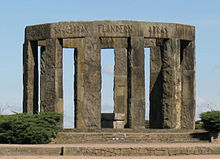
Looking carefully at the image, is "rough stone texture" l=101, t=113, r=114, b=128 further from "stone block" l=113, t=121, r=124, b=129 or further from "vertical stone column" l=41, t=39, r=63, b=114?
"vertical stone column" l=41, t=39, r=63, b=114

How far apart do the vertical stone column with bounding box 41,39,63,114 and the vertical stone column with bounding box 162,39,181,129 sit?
4.44 metres

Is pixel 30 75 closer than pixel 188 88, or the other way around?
pixel 188 88

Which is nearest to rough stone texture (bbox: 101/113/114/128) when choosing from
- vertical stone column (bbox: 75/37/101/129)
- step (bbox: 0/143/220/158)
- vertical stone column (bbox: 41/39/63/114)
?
vertical stone column (bbox: 41/39/63/114)

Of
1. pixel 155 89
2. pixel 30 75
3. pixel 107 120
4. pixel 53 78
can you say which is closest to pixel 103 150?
pixel 53 78

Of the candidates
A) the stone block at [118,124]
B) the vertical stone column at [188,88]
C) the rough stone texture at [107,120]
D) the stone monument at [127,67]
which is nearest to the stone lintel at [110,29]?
the stone monument at [127,67]

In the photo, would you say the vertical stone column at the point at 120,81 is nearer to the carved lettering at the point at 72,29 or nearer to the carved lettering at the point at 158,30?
the carved lettering at the point at 158,30

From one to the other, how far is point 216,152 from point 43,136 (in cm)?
606

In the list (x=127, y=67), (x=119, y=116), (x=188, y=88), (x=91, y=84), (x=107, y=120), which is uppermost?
(x=127, y=67)

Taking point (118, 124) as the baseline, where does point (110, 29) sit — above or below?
above

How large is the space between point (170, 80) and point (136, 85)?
1.76 metres

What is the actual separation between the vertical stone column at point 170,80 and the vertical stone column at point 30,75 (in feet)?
19.4

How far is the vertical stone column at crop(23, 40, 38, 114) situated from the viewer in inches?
994

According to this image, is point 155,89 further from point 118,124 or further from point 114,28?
point 114,28

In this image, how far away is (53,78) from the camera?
77.7 ft
